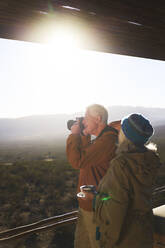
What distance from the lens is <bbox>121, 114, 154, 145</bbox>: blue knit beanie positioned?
1105 millimetres

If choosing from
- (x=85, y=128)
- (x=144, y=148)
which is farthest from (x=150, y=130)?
(x=85, y=128)

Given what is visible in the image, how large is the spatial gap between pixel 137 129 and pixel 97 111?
54 cm

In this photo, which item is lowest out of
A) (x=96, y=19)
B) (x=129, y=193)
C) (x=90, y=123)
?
(x=129, y=193)

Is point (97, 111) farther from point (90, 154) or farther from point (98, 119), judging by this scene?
point (90, 154)

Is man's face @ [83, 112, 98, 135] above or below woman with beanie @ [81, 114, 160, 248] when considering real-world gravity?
above

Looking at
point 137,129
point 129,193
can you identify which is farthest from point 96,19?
point 129,193

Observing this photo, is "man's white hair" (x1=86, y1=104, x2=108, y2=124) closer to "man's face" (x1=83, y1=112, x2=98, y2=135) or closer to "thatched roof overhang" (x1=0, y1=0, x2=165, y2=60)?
"man's face" (x1=83, y1=112, x2=98, y2=135)

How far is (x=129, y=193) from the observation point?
3.46ft

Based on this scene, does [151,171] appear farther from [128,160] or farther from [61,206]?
[61,206]

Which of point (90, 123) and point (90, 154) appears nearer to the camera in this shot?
point (90, 154)

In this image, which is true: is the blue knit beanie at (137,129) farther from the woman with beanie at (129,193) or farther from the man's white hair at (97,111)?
the man's white hair at (97,111)

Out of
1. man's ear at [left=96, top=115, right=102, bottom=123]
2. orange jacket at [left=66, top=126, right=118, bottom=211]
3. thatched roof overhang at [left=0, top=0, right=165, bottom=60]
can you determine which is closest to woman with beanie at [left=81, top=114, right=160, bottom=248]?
orange jacket at [left=66, top=126, right=118, bottom=211]

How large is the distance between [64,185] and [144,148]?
59.2ft

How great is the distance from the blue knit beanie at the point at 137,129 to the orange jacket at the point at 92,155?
0.40 metres
